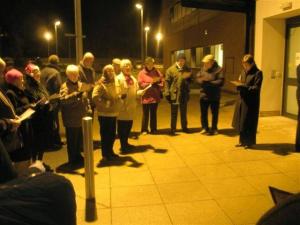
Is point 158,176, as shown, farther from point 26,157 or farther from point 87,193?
point 26,157

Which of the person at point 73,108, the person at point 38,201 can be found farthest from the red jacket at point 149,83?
the person at point 38,201

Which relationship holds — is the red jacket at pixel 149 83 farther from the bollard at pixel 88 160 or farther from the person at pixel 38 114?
the bollard at pixel 88 160

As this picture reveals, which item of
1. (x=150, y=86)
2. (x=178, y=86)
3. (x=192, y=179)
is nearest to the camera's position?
(x=192, y=179)

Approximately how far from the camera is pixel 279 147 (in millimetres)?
7727

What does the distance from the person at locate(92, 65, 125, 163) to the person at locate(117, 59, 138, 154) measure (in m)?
0.43

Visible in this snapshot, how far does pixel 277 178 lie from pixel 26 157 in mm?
3784

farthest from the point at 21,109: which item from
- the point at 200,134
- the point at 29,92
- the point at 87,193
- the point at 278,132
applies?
the point at 278,132

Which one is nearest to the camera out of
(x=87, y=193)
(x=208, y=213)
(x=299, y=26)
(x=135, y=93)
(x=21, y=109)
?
(x=208, y=213)

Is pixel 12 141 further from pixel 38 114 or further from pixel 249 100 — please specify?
pixel 249 100

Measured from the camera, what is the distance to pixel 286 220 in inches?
42.9

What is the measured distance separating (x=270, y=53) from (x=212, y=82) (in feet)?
9.18

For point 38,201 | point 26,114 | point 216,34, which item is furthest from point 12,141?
point 216,34

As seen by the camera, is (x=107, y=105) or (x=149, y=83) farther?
(x=149, y=83)

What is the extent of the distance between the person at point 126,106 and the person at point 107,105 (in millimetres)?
430
